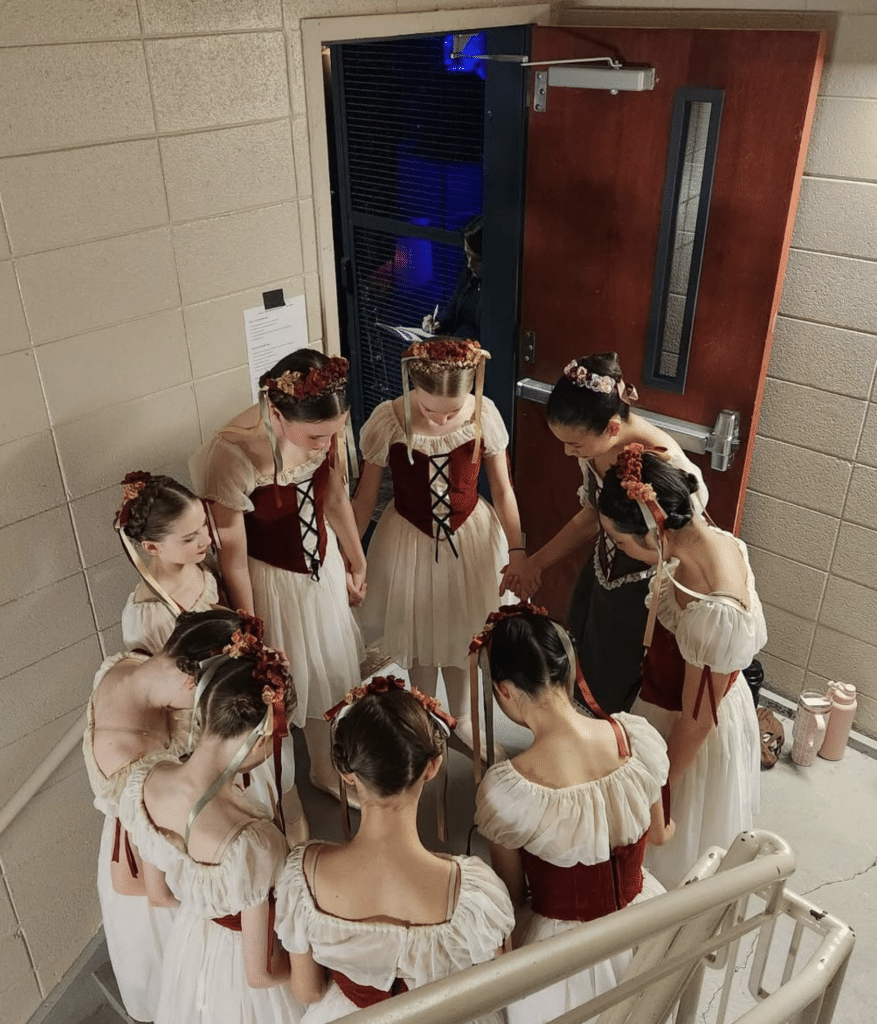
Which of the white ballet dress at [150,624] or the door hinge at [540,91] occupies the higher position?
the door hinge at [540,91]

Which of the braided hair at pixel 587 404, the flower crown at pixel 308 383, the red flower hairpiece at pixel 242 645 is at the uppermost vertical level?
the flower crown at pixel 308 383

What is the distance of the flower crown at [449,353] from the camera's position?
2.58 meters

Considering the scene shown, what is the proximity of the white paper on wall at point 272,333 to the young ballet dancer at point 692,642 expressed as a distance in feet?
3.91

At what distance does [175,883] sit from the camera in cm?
192

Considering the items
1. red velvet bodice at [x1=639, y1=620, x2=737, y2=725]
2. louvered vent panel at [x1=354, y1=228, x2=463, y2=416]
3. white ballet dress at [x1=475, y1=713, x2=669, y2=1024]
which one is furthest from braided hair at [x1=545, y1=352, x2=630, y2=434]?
louvered vent panel at [x1=354, y1=228, x2=463, y2=416]

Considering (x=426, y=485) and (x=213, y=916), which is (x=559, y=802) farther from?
(x=426, y=485)

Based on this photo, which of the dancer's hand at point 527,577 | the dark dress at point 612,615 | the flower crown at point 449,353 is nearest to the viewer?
the flower crown at point 449,353

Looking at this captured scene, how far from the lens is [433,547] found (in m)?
2.97

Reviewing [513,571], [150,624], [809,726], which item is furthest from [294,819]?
[809,726]

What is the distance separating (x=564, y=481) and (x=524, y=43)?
66.0 inches

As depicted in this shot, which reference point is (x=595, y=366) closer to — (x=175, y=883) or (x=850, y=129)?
(x=850, y=129)

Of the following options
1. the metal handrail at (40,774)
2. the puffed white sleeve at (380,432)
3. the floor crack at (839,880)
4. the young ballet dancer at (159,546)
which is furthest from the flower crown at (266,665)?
the floor crack at (839,880)

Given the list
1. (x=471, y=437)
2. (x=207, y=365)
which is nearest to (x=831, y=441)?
(x=471, y=437)

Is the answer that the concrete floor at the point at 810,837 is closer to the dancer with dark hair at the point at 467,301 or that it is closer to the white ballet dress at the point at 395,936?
the white ballet dress at the point at 395,936
